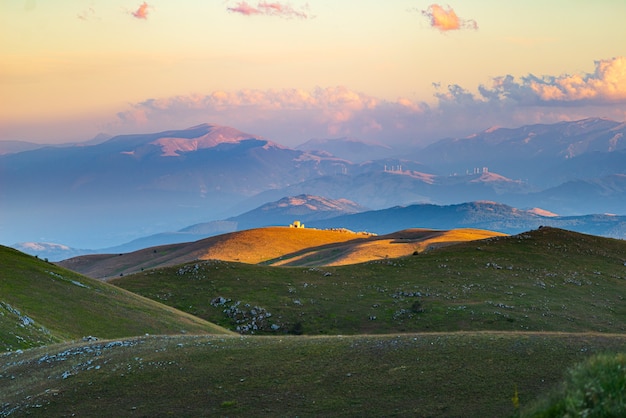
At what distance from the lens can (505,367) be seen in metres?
28.7

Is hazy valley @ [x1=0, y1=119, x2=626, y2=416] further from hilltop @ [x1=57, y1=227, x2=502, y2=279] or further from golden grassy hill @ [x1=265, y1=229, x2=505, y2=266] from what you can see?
hilltop @ [x1=57, y1=227, x2=502, y2=279]

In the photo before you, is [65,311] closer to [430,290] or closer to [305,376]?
[430,290]

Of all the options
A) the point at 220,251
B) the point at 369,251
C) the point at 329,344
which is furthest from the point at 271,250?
the point at 329,344

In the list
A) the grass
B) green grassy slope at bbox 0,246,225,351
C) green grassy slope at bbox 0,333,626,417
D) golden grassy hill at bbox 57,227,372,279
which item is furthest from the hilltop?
green grassy slope at bbox 0,333,626,417

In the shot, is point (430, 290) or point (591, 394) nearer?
point (591, 394)

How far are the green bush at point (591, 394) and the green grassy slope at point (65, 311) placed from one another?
3833 cm

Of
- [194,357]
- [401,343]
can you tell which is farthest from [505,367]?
[194,357]

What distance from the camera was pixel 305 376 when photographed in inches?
1179

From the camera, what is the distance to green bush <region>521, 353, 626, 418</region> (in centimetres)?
1525

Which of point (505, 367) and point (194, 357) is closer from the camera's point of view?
point (505, 367)

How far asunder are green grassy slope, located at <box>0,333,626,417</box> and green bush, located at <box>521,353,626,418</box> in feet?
23.3

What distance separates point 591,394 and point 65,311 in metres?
50.7

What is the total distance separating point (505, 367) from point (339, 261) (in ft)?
310

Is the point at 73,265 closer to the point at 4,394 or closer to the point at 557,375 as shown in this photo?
the point at 4,394
